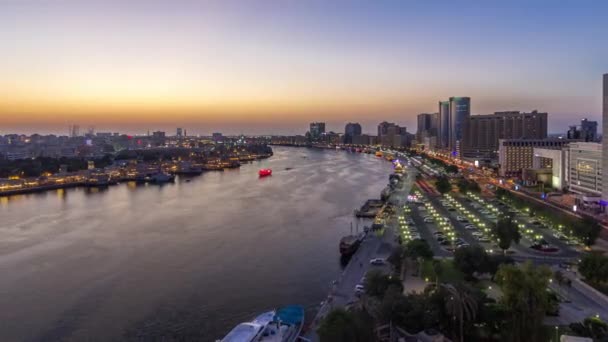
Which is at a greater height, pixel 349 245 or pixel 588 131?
pixel 588 131

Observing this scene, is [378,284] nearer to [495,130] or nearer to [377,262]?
[377,262]

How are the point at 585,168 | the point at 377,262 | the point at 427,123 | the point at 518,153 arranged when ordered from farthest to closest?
the point at 427,123 → the point at 518,153 → the point at 585,168 → the point at 377,262

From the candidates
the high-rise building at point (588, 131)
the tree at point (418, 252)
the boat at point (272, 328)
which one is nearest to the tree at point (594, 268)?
the tree at point (418, 252)

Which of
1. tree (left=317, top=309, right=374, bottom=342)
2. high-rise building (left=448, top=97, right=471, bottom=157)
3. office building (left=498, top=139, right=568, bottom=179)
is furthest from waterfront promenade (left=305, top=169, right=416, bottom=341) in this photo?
high-rise building (left=448, top=97, right=471, bottom=157)

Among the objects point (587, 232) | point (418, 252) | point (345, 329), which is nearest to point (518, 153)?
point (587, 232)

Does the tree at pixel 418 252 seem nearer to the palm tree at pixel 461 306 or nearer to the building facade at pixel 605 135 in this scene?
the palm tree at pixel 461 306

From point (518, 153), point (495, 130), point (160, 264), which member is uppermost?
point (495, 130)

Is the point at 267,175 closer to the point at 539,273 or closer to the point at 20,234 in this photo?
the point at 20,234

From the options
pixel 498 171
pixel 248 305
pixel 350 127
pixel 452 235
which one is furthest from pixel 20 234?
pixel 350 127
